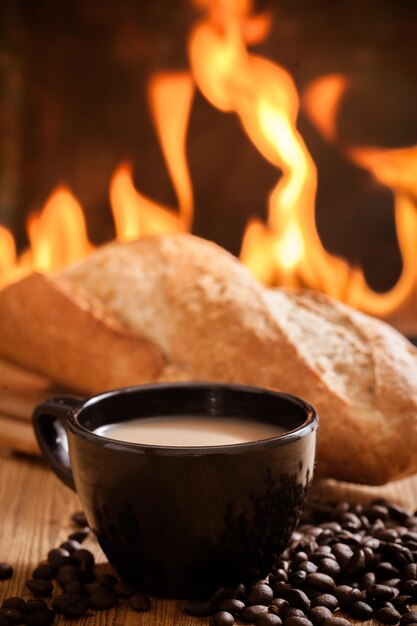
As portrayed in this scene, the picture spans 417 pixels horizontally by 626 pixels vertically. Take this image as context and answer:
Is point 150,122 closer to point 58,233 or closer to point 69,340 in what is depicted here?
point 58,233

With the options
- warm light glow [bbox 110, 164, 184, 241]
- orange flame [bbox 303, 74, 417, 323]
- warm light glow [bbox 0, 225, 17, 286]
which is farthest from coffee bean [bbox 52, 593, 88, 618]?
warm light glow [bbox 0, 225, 17, 286]

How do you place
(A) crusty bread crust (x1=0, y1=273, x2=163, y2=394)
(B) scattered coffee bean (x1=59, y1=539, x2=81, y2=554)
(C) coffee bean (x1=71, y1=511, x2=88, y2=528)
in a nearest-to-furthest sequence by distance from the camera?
(B) scattered coffee bean (x1=59, y1=539, x2=81, y2=554) < (C) coffee bean (x1=71, y1=511, x2=88, y2=528) < (A) crusty bread crust (x1=0, y1=273, x2=163, y2=394)

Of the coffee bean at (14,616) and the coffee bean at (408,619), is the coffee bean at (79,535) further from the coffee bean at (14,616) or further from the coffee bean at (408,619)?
the coffee bean at (408,619)

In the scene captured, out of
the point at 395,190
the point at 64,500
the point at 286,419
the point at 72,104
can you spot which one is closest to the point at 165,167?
the point at 72,104

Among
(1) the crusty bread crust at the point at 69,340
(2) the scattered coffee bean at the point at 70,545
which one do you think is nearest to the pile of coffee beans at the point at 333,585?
(2) the scattered coffee bean at the point at 70,545

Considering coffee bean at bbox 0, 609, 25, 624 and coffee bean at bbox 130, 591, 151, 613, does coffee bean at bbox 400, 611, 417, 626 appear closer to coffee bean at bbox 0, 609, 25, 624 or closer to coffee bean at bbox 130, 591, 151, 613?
coffee bean at bbox 130, 591, 151, 613

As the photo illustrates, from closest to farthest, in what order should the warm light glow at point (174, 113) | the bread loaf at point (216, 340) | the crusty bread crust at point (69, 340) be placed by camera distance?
the bread loaf at point (216, 340) → the crusty bread crust at point (69, 340) → the warm light glow at point (174, 113)

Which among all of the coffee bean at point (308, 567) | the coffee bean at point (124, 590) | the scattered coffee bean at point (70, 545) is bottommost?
the scattered coffee bean at point (70, 545)
